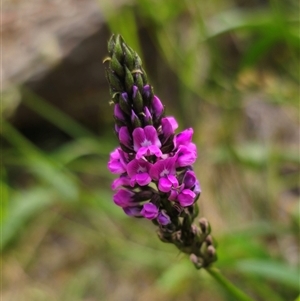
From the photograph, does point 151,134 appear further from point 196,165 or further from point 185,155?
point 196,165

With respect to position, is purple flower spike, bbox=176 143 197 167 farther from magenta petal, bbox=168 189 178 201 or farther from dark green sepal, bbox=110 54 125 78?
dark green sepal, bbox=110 54 125 78

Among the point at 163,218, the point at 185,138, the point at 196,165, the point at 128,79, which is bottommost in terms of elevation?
the point at 196,165

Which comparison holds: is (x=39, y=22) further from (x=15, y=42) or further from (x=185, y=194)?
(x=185, y=194)

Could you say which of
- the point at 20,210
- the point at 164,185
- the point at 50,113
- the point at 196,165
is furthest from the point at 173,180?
the point at 50,113

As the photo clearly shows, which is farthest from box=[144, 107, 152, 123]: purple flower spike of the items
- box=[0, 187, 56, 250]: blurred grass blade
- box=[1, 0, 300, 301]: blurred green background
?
box=[0, 187, 56, 250]: blurred grass blade

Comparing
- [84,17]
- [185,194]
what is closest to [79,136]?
[84,17]

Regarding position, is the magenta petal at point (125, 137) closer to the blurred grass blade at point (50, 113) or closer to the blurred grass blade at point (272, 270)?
the blurred grass blade at point (272, 270)
